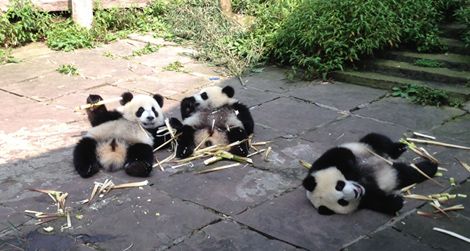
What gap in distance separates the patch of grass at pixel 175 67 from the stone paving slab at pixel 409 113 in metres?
2.52

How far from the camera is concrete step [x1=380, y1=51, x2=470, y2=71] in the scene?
6.61 meters

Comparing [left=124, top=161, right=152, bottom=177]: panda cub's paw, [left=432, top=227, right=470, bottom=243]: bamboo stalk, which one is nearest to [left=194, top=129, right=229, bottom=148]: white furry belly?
[left=124, top=161, right=152, bottom=177]: panda cub's paw

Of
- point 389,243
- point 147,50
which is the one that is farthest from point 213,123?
point 147,50

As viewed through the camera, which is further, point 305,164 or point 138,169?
point 305,164

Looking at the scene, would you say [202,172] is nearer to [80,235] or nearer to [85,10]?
[80,235]

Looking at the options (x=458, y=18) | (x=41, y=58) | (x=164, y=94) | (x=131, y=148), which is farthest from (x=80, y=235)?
(x=458, y=18)

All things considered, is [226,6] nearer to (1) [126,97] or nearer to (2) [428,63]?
(2) [428,63]

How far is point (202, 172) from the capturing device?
179 inches

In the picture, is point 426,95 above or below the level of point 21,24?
above

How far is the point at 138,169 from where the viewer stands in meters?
4.43

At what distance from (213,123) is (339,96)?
197 cm

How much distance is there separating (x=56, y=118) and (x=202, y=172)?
1982 millimetres

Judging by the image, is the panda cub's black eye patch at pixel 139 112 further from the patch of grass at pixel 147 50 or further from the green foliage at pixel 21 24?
the green foliage at pixel 21 24

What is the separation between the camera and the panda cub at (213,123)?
15.7ft
